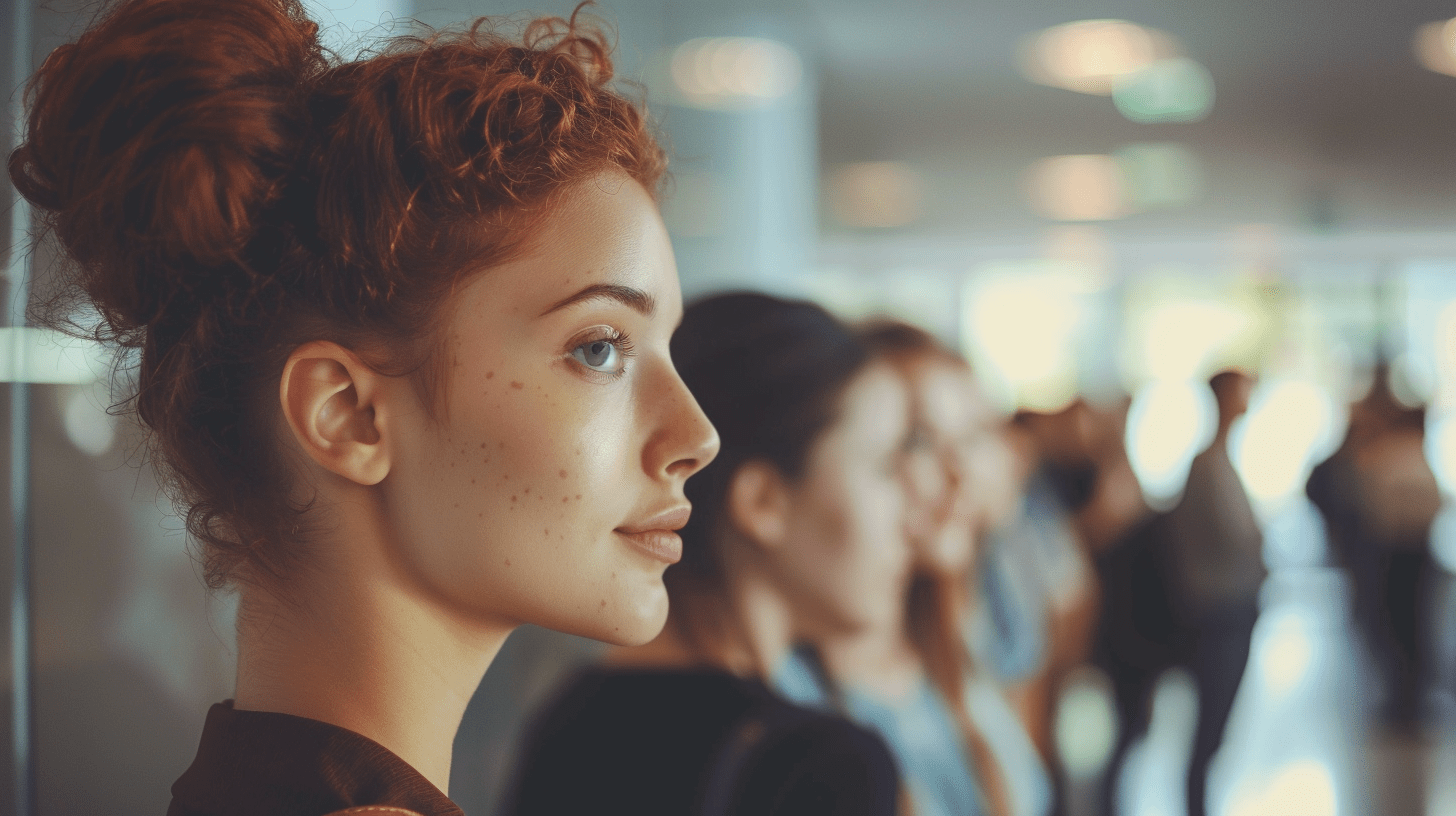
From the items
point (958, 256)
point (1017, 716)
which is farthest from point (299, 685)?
point (958, 256)

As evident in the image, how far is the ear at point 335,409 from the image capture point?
603 mm

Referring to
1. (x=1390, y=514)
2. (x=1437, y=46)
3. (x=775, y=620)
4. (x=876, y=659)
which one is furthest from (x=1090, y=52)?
(x=775, y=620)

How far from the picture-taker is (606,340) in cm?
64

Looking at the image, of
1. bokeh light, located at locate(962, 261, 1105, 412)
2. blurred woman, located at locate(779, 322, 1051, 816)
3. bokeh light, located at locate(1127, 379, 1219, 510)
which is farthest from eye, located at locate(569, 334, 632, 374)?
bokeh light, located at locate(962, 261, 1105, 412)

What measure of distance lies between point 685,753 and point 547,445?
710mm

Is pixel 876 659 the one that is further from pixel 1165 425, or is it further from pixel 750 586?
pixel 1165 425

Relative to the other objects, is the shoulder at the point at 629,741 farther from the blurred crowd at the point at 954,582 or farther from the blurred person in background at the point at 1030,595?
the blurred person in background at the point at 1030,595

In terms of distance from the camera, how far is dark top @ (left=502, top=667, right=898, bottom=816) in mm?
1135

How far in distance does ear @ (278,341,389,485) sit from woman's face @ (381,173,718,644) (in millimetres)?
19

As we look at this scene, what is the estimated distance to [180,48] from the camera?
56 cm

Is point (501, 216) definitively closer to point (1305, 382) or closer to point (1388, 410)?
point (1388, 410)

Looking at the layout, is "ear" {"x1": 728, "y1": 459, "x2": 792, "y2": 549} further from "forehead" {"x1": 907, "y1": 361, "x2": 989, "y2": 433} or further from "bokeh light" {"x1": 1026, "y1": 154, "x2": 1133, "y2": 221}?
"bokeh light" {"x1": 1026, "y1": 154, "x2": 1133, "y2": 221}

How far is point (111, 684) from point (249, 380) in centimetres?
43

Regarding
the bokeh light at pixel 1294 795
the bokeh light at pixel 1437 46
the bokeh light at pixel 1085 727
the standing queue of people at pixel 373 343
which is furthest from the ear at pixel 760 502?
the bokeh light at pixel 1437 46
